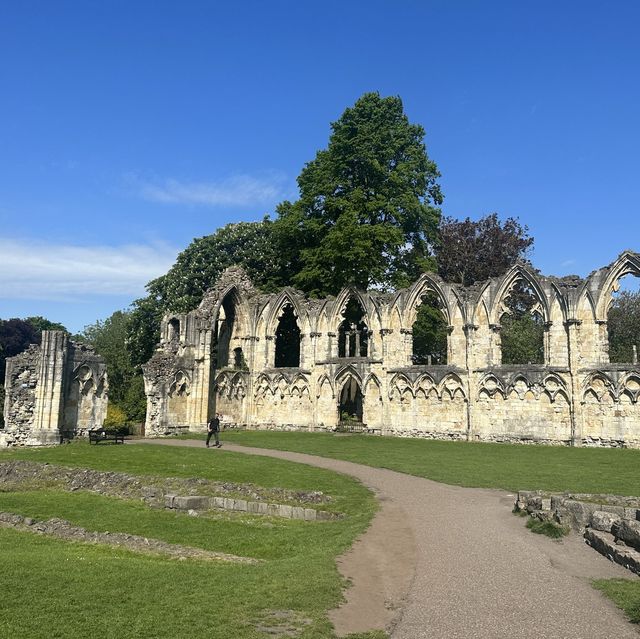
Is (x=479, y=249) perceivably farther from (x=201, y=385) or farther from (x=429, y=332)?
(x=201, y=385)

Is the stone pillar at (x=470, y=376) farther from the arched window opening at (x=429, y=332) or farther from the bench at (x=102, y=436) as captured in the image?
the bench at (x=102, y=436)

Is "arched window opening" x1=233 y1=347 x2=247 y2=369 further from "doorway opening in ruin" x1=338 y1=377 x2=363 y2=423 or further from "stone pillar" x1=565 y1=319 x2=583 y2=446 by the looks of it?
"stone pillar" x1=565 y1=319 x2=583 y2=446

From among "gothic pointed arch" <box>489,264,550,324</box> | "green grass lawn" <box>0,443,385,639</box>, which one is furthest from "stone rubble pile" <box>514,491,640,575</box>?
"gothic pointed arch" <box>489,264,550,324</box>

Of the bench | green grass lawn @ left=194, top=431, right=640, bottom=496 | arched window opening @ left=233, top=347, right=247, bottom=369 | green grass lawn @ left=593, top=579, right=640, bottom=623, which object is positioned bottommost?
green grass lawn @ left=593, top=579, right=640, bottom=623

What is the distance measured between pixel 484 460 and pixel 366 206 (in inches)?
789

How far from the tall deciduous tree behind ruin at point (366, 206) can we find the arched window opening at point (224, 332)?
4714mm

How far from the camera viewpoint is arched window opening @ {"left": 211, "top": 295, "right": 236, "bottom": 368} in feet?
A: 124

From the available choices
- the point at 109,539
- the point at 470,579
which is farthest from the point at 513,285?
the point at 109,539

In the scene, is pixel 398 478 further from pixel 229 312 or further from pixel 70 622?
pixel 229 312

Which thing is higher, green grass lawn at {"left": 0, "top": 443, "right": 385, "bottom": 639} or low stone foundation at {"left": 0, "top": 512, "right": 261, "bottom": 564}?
green grass lawn at {"left": 0, "top": 443, "right": 385, "bottom": 639}

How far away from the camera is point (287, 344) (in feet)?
134

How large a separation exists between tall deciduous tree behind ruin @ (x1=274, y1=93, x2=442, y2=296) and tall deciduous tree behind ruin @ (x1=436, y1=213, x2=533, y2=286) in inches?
263

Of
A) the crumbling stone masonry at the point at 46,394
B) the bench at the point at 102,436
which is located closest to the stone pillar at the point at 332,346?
the bench at the point at 102,436

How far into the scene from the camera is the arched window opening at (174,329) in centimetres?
3516
